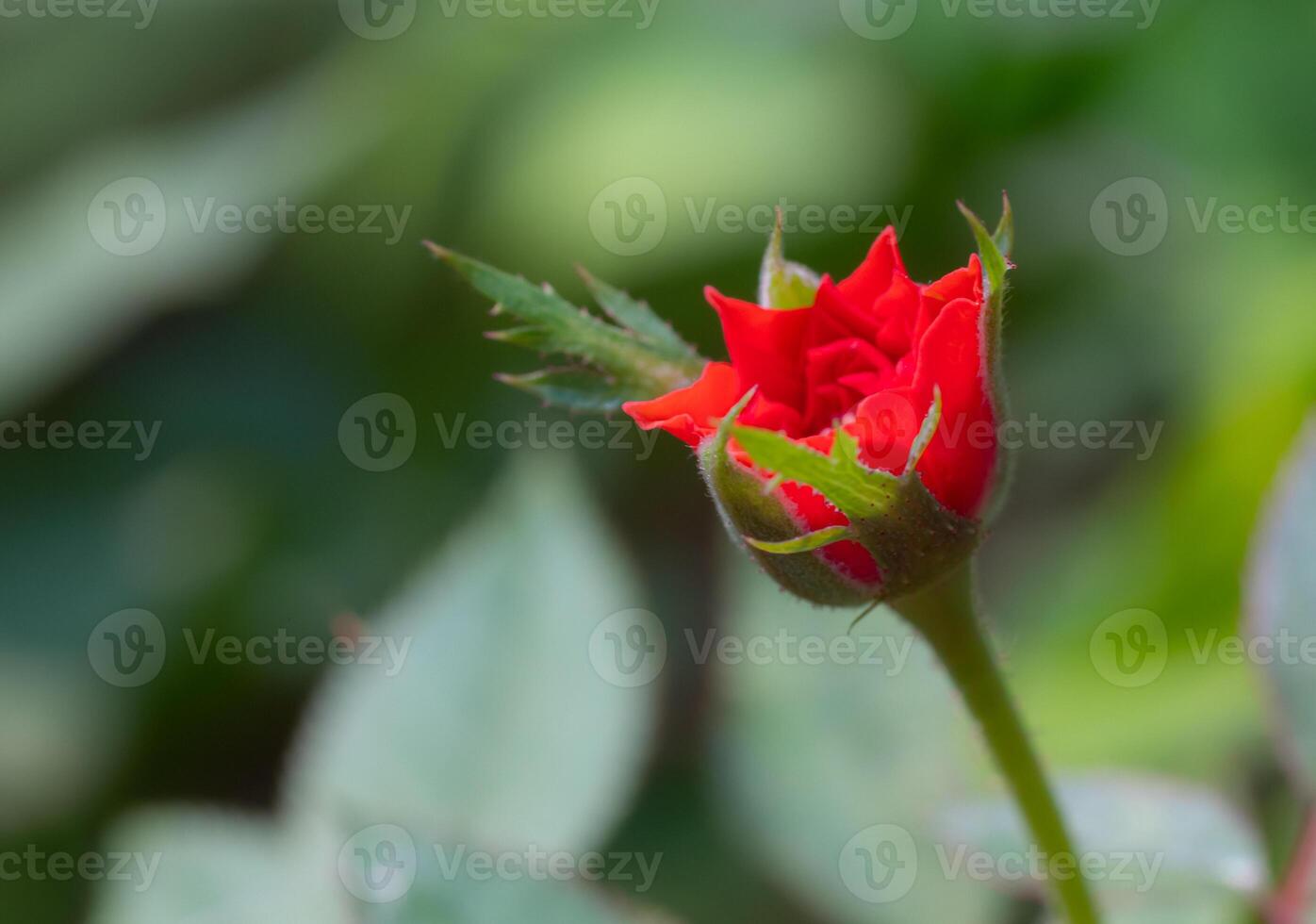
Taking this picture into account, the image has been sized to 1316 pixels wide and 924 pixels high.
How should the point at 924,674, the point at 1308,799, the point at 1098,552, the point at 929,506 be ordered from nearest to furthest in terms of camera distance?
1. the point at 929,506
2. the point at 1308,799
3. the point at 924,674
4. the point at 1098,552

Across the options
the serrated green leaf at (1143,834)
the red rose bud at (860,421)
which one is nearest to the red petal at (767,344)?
the red rose bud at (860,421)

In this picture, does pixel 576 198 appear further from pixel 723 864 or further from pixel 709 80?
pixel 723 864

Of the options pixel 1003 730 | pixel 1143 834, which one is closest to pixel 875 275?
pixel 1003 730

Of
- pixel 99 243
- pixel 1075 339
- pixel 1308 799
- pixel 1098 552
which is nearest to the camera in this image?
pixel 1308 799

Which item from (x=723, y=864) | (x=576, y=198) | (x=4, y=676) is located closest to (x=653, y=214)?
(x=576, y=198)

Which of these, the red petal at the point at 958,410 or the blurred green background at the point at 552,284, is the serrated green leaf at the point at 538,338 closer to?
the red petal at the point at 958,410

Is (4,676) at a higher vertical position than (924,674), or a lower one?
lower

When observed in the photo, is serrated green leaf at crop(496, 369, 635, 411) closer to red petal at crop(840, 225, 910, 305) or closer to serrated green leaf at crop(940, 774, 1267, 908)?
red petal at crop(840, 225, 910, 305)
